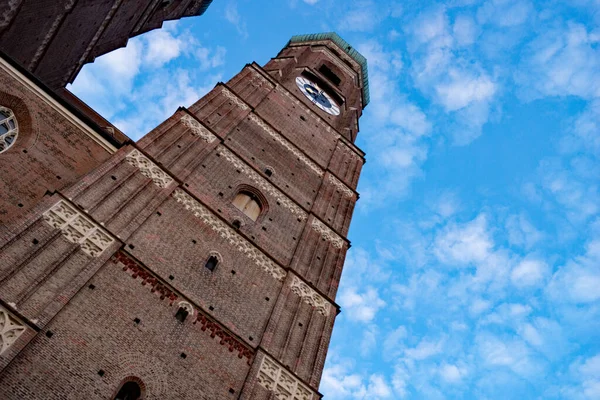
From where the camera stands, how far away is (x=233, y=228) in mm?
15797

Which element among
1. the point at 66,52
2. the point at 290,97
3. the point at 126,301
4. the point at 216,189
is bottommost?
the point at 126,301

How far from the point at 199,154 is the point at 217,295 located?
4.91 m

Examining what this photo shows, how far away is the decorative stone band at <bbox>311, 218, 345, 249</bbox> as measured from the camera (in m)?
18.5

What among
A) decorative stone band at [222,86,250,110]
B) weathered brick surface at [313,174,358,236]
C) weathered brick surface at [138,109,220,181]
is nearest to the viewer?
weathered brick surface at [138,109,220,181]

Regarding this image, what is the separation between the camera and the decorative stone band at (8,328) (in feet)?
30.5

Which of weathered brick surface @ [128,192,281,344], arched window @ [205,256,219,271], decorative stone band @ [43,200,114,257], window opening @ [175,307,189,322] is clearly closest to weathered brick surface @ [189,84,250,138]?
weathered brick surface @ [128,192,281,344]

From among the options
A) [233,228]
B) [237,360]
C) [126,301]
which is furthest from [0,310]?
[233,228]

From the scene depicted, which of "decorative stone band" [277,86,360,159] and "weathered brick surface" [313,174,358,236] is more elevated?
"decorative stone band" [277,86,360,159]

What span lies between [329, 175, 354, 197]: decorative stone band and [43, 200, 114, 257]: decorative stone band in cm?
1084

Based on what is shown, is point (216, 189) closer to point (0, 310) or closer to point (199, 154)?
Answer: point (199, 154)

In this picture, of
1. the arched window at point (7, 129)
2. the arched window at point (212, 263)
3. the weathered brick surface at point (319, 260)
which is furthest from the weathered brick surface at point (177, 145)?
the weathered brick surface at point (319, 260)

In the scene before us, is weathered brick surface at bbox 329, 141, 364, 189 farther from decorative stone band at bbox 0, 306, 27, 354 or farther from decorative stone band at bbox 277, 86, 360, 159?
decorative stone band at bbox 0, 306, 27, 354

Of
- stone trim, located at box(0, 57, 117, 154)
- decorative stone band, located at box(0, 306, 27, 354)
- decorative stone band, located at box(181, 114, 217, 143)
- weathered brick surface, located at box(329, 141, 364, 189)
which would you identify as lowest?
decorative stone band, located at box(0, 306, 27, 354)

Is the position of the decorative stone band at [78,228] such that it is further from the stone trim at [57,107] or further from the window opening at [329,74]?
the window opening at [329,74]
